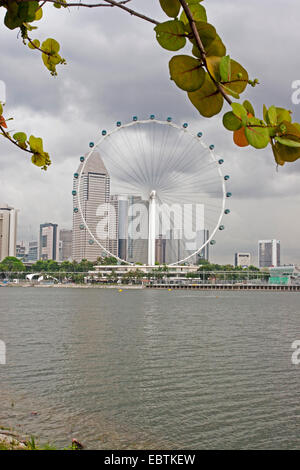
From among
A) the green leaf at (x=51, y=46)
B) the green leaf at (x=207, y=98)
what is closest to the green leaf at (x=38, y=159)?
the green leaf at (x=51, y=46)

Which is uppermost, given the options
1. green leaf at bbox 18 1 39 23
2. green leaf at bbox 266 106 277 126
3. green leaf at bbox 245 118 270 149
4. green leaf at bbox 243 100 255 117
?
green leaf at bbox 18 1 39 23

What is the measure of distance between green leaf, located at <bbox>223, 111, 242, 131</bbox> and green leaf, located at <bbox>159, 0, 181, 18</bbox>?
297 millimetres

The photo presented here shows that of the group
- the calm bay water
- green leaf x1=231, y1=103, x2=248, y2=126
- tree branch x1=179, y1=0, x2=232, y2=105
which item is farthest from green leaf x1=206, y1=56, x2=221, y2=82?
the calm bay water

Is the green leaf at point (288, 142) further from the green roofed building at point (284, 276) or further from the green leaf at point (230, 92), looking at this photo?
the green roofed building at point (284, 276)

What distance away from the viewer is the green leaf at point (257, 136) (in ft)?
2.87

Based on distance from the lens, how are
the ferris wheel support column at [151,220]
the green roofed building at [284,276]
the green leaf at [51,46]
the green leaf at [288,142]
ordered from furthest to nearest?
the green roofed building at [284,276], the ferris wheel support column at [151,220], the green leaf at [51,46], the green leaf at [288,142]

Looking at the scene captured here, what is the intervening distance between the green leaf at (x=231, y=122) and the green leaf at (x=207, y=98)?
0.10 m

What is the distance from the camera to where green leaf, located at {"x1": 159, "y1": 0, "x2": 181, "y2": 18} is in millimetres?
1075

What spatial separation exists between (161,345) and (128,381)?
8.27 m

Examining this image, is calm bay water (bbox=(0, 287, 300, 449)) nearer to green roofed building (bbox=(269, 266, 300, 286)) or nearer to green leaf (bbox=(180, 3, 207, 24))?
green leaf (bbox=(180, 3, 207, 24))

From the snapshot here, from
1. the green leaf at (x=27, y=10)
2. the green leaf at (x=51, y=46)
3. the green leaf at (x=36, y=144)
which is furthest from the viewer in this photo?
the green leaf at (x=51, y=46)

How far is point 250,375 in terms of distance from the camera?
55.3ft

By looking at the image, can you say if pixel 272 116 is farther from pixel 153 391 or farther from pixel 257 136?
pixel 153 391

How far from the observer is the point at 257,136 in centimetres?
88
